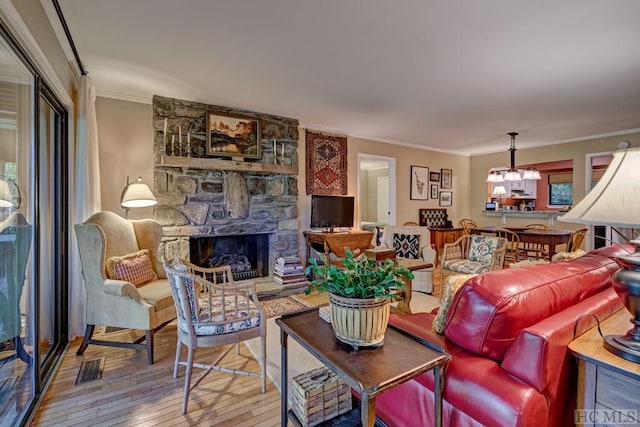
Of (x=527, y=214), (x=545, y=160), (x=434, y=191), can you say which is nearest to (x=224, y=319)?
(x=434, y=191)

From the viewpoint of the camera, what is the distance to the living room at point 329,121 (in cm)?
215

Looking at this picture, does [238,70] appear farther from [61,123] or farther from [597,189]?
[597,189]

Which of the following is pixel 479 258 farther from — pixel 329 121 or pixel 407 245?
pixel 329 121

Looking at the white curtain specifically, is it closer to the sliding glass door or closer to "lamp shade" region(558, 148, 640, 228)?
the sliding glass door

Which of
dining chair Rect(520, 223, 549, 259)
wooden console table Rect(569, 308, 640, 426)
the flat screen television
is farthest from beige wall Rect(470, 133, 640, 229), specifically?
wooden console table Rect(569, 308, 640, 426)

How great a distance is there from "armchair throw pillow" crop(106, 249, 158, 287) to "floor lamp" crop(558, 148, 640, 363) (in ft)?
9.34

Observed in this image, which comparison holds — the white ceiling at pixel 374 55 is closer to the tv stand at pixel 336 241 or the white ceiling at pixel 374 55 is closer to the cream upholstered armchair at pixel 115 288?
the cream upholstered armchair at pixel 115 288

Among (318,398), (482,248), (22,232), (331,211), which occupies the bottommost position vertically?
(318,398)

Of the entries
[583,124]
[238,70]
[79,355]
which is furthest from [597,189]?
[583,124]

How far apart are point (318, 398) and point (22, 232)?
187 cm

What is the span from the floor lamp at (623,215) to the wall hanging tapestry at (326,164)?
3792 millimetres

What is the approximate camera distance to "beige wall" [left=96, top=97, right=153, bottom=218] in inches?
130

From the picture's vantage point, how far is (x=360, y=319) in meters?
1.13

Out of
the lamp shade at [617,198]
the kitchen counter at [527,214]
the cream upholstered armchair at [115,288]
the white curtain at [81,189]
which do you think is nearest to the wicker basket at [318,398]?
the lamp shade at [617,198]
